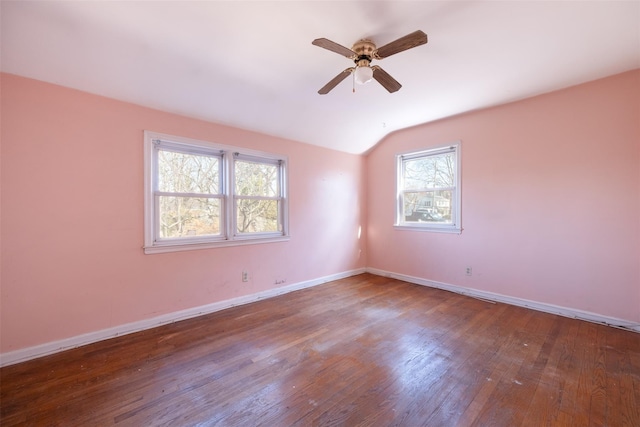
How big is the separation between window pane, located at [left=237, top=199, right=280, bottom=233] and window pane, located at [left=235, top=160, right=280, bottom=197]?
12 cm

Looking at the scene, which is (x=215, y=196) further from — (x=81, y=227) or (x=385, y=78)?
(x=385, y=78)

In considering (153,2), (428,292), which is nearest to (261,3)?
(153,2)

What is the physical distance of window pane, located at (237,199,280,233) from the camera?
357 centimetres

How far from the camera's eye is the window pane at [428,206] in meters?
4.06

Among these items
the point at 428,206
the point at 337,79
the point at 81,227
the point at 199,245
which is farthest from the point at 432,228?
the point at 81,227

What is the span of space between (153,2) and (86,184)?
1723mm

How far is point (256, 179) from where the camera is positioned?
12.2ft

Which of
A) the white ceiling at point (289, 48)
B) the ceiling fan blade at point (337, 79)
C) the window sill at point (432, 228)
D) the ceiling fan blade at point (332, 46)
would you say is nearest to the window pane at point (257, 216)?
the white ceiling at point (289, 48)

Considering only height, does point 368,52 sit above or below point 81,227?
above

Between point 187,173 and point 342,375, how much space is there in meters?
2.71

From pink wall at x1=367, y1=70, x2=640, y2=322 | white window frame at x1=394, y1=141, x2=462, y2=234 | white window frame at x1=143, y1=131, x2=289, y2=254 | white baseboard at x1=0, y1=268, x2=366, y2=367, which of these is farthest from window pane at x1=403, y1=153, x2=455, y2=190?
white baseboard at x1=0, y1=268, x2=366, y2=367

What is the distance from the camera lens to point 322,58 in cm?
243

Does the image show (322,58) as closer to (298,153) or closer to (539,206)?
(298,153)

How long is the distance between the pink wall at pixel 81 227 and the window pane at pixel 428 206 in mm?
2951
